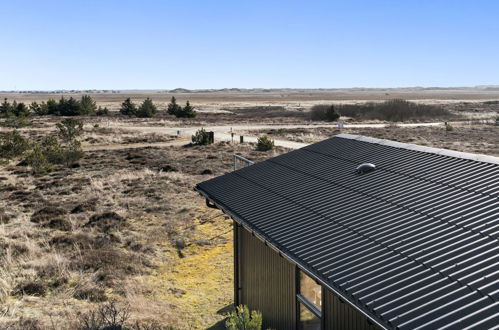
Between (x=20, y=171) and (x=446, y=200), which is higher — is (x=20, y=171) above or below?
below

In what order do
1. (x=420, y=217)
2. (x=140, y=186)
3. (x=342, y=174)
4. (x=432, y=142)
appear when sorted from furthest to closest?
1. (x=432, y=142)
2. (x=140, y=186)
3. (x=342, y=174)
4. (x=420, y=217)

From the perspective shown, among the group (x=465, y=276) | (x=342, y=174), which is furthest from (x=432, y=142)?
(x=465, y=276)

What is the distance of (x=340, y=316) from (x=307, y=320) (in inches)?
58.1

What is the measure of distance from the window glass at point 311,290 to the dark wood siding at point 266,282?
24cm

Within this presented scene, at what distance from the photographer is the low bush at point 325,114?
8594 cm

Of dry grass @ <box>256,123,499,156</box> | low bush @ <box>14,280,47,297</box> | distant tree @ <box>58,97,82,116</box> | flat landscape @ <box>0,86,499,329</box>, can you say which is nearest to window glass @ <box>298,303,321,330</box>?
flat landscape @ <box>0,86,499,329</box>

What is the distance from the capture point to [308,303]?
9367mm

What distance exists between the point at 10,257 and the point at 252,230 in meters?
9.73

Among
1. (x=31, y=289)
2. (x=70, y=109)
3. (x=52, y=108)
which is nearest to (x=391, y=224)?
(x=31, y=289)

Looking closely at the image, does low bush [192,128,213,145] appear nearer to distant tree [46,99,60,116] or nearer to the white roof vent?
the white roof vent

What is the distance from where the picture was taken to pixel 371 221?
8664mm

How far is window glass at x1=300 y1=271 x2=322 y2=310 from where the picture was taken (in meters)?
9.20

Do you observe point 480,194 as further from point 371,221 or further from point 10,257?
point 10,257

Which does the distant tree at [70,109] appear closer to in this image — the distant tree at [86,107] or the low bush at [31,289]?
the distant tree at [86,107]
